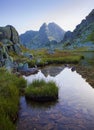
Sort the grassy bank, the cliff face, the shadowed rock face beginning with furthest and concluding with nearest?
the shadowed rock face → the cliff face → the grassy bank

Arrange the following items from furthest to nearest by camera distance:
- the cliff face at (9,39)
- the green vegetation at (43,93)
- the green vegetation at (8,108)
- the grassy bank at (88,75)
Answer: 1. the cliff face at (9,39)
2. the grassy bank at (88,75)
3. the green vegetation at (43,93)
4. the green vegetation at (8,108)

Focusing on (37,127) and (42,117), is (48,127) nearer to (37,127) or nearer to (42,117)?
(37,127)

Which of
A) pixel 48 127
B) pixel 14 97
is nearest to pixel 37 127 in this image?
pixel 48 127

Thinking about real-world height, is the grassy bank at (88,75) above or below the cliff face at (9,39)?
below

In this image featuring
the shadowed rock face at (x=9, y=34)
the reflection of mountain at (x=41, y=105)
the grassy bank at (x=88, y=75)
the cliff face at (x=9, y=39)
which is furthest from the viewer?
the shadowed rock face at (x=9, y=34)

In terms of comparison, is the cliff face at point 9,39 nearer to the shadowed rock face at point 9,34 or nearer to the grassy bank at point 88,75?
the shadowed rock face at point 9,34

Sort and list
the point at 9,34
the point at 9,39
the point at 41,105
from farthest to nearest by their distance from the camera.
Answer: the point at 9,34
the point at 9,39
the point at 41,105

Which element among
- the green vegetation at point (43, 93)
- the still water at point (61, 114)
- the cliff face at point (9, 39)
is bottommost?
the still water at point (61, 114)

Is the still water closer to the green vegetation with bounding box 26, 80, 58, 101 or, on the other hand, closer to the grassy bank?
the green vegetation with bounding box 26, 80, 58, 101

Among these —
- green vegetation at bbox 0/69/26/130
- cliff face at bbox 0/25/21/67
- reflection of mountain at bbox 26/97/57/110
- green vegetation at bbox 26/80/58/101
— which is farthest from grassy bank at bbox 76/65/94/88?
cliff face at bbox 0/25/21/67

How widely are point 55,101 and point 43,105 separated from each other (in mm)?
1240

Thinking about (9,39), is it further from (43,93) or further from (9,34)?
(43,93)

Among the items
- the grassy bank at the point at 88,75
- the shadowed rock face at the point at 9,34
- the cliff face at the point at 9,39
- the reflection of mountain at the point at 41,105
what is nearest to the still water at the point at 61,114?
the reflection of mountain at the point at 41,105

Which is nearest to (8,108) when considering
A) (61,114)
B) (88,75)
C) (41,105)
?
(61,114)
